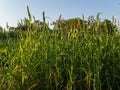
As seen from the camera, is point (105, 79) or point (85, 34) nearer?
point (105, 79)

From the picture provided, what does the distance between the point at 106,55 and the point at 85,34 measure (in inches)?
17.2

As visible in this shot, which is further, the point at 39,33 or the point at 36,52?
the point at 39,33

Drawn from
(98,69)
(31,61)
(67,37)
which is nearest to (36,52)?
(31,61)

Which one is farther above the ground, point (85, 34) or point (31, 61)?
point (85, 34)

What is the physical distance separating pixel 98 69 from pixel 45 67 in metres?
0.61

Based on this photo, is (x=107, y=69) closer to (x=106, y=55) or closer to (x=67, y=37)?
(x=106, y=55)

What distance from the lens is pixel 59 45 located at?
3.89m

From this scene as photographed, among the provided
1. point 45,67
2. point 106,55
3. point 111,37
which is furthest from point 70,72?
point 111,37

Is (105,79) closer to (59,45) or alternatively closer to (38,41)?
(59,45)

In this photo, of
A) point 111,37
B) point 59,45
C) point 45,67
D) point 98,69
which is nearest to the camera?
point 98,69

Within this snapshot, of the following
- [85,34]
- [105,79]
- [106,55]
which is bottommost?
[105,79]

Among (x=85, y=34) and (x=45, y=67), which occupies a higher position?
(x=85, y=34)

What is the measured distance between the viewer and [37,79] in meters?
3.71

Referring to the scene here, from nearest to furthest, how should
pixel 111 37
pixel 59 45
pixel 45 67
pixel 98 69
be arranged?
1. pixel 98 69
2. pixel 45 67
3. pixel 59 45
4. pixel 111 37
